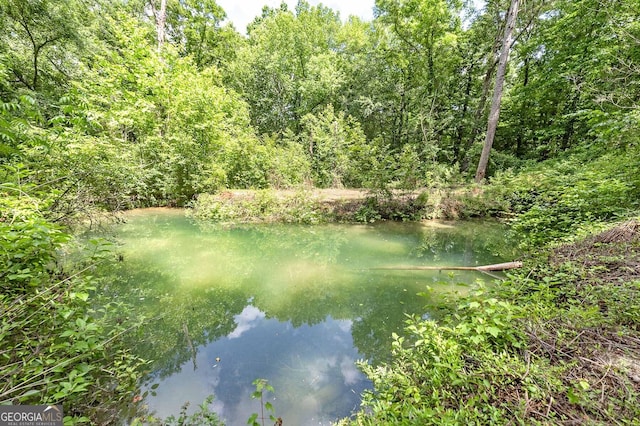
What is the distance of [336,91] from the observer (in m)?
19.8

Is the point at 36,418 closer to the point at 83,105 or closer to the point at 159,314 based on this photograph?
the point at 159,314

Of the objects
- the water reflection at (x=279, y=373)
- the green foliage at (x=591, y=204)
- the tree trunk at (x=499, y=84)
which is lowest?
the water reflection at (x=279, y=373)

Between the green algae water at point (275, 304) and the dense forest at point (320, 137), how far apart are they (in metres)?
0.50

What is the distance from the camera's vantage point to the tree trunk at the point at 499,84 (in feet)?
34.7

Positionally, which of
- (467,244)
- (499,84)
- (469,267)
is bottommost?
(467,244)

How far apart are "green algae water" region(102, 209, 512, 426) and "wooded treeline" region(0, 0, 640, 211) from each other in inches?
79.0

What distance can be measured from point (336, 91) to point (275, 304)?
61.6 feet

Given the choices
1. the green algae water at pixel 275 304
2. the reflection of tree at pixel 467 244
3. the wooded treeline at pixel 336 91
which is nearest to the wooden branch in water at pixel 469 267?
the green algae water at pixel 275 304

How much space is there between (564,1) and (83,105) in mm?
17449

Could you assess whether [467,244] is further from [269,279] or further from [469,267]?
[269,279]

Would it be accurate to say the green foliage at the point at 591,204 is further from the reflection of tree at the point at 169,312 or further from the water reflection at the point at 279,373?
the reflection of tree at the point at 169,312

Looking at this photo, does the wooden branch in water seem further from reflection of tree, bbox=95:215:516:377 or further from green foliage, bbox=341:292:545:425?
green foliage, bbox=341:292:545:425

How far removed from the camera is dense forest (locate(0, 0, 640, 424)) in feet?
6.46

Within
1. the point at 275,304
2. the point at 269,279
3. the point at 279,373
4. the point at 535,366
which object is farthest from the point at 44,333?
the point at 535,366
